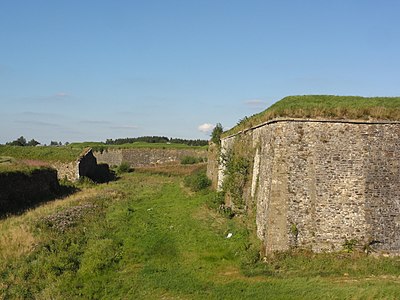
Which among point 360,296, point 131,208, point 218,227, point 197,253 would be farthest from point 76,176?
point 360,296

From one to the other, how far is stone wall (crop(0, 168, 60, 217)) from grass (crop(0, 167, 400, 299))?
3271mm

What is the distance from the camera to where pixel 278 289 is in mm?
10219

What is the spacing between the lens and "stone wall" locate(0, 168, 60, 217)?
20.2 m

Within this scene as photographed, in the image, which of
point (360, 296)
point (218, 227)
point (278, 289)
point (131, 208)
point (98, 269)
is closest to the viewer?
point (360, 296)

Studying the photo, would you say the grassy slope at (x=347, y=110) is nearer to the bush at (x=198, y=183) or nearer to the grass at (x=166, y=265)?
the grass at (x=166, y=265)

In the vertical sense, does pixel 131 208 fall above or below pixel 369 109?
below

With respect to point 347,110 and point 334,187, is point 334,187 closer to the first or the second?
point 334,187

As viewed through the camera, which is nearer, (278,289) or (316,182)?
(278,289)

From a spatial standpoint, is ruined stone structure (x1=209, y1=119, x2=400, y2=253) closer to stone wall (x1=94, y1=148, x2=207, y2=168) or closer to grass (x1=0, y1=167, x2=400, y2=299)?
grass (x1=0, y1=167, x2=400, y2=299)

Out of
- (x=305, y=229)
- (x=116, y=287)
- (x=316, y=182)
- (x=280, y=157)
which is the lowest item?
(x=116, y=287)

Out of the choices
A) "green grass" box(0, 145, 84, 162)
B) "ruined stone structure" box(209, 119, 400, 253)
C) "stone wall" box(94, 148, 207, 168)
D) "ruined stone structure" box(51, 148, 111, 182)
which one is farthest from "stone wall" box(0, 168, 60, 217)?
"stone wall" box(94, 148, 207, 168)

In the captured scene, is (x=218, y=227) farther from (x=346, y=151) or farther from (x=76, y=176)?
(x=76, y=176)

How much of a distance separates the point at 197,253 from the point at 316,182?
14.9 feet

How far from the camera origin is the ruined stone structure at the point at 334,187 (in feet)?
42.1
